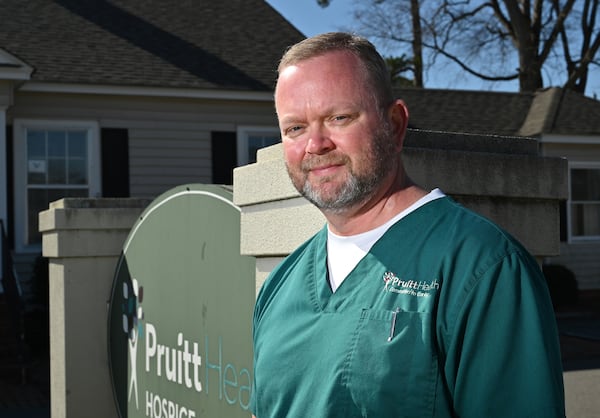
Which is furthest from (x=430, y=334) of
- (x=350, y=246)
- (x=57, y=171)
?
(x=57, y=171)

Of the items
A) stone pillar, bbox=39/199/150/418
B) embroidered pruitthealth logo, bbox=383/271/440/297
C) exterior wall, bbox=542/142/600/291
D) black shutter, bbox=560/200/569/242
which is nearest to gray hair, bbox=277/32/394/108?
embroidered pruitthealth logo, bbox=383/271/440/297

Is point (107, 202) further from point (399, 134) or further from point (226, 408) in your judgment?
point (399, 134)

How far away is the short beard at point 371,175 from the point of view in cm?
213

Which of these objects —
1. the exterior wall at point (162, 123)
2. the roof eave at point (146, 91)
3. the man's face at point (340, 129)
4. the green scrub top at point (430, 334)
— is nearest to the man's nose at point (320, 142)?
the man's face at point (340, 129)

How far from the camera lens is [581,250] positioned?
60.5 ft

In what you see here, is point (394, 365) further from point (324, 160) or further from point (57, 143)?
point (57, 143)

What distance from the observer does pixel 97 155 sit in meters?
14.0

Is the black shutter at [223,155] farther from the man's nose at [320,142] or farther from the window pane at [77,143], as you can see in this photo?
the man's nose at [320,142]

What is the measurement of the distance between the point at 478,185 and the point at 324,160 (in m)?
0.80

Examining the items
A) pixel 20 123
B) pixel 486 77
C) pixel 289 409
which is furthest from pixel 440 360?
pixel 486 77

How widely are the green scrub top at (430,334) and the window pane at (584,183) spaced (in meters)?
17.6

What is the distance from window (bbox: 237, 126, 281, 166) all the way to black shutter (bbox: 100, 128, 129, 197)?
1.97m

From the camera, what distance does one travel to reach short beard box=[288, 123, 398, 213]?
213 centimetres

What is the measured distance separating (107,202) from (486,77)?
2385 centimetres
